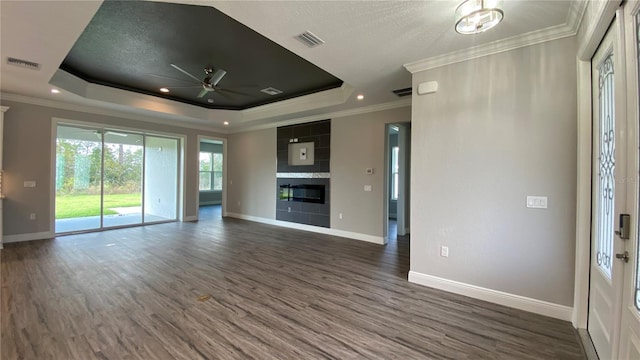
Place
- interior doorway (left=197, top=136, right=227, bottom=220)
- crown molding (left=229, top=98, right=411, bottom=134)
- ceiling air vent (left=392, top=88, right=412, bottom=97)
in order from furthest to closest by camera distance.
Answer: interior doorway (left=197, top=136, right=227, bottom=220) < crown molding (left=229, top=98, right=411, bottom=134) < ceiling air vent (left=392, top=88, right=412, bottom=97)

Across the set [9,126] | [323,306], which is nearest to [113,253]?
[9,126]

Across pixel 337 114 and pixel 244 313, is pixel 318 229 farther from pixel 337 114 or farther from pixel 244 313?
pixel 244 313

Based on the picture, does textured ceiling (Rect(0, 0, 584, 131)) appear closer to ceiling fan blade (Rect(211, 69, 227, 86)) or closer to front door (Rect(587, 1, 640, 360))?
ceiling fan blade (Rect(211, 69, 227, 86))

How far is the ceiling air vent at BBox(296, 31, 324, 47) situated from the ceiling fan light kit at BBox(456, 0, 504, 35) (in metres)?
1.32

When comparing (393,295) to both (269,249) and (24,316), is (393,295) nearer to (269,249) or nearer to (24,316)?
(269,249)

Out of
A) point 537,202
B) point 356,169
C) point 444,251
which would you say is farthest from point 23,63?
point 537,202

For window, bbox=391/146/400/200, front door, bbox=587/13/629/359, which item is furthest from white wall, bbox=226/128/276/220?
front door, bbox=587/13/629/359

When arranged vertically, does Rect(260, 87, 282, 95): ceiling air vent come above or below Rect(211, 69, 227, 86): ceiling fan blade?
above

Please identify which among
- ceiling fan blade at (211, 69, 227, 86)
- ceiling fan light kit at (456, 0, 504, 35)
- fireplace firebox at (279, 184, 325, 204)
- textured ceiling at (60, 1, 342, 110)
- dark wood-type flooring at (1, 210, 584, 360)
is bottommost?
dark wood-type flooring at (1, 210, 584, 360)

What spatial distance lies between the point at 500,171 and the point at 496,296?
1358mm

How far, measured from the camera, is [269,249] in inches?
190

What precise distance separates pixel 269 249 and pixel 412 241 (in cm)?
264

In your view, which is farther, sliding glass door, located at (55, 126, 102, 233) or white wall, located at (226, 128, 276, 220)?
white wall, located at (226, 128, 276, 220)

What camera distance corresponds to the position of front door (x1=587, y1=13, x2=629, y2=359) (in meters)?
1.60
